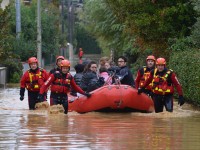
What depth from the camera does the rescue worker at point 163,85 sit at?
18250 millimetres

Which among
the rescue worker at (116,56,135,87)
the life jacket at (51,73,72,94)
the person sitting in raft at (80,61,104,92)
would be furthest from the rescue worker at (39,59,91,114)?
the rescue worker at (116,56,135,87)

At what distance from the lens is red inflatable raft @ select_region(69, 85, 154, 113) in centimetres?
1859

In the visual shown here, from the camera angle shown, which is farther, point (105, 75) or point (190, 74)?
point (190, 74)

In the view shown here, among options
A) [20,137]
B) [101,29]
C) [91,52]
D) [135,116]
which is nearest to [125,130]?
[20,137]

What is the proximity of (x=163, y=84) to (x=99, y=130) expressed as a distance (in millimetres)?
4474

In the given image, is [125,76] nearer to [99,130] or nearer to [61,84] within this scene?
[61,84]

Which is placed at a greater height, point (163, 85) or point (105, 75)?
point (105, 75)

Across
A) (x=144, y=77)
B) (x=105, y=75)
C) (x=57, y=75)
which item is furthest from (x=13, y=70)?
(x=57, y=75)

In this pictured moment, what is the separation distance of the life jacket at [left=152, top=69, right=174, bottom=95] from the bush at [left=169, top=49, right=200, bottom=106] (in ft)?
5.31

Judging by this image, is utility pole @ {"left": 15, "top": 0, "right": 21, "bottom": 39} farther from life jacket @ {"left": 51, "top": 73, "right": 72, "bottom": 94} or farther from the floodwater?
life jacket @ {"left": 51, "top": 73, "right": 72, "bottom": 94}

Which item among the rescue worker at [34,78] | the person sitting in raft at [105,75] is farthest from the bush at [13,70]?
the rescue worker at [34,78]

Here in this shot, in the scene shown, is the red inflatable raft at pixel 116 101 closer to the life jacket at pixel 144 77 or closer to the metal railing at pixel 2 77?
the life jacket at pixel 144 77

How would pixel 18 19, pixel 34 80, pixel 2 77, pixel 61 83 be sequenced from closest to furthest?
pixel 61 83 → pixel 34 80 → pixel 2 77 → pixel 18 19

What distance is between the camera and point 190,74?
2094cm
